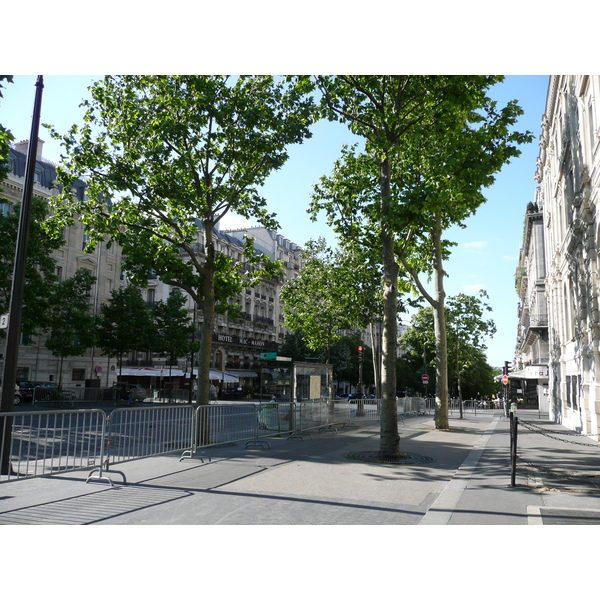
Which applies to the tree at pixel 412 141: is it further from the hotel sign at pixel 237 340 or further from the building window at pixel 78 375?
the hotel sign at pixel 237 340

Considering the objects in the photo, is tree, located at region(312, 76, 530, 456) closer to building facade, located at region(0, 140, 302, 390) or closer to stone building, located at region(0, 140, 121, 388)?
building facade, located at region(0, 140, 302, 390)

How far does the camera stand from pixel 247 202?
49.0ft

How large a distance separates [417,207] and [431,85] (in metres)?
3.02

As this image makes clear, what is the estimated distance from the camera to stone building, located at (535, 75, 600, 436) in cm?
1556

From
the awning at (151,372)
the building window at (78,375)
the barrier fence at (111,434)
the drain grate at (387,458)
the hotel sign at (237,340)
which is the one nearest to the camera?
the barrier fence at (111,434)

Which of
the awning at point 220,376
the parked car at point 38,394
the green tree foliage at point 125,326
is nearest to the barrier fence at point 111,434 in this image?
the parked car at point 38,394

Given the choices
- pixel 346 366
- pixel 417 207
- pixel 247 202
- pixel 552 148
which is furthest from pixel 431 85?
pixel 346 366

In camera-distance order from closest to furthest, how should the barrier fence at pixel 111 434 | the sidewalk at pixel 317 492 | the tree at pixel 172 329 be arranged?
the sidewalk at pixel 317 492
the barrier fence at pixel 111 434
the tree at pixel 172 329

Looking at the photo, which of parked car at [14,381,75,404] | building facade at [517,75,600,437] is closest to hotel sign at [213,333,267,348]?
parked car at [14,381,75,404]

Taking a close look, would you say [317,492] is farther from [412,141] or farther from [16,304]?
[412,141]

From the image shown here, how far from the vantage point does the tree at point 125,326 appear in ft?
128

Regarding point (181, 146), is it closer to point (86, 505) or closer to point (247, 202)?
point (247, 202)

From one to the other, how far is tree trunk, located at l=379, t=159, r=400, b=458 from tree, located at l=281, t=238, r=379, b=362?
14238 mm

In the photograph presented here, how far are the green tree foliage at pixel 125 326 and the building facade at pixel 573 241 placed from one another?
1068 inches
